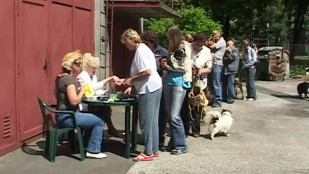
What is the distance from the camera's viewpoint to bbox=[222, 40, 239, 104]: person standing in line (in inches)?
522

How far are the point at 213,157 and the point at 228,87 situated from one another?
21.3 feet

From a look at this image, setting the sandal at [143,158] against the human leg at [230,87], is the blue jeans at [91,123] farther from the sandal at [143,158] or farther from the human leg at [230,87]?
the human leg at [230,87]

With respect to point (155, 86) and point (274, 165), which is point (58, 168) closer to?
point (155, 86)

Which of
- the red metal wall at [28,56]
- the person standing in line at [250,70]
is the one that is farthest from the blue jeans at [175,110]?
the person standing in line at [250,70]

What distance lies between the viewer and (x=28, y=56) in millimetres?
7336

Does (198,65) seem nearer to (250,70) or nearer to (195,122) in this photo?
(195,122)

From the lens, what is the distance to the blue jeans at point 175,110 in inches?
280

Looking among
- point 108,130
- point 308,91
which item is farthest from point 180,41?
point 308,91

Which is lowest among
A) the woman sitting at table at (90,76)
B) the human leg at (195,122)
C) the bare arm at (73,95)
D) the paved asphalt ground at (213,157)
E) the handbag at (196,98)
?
the paved asphalt ground at (213,157)

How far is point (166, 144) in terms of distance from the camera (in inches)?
313

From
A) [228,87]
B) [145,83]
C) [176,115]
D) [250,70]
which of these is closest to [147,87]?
[145,83]

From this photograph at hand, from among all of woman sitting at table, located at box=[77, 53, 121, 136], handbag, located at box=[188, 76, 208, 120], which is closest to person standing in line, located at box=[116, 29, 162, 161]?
woman sitting at table, located at box=[77, 53, 121, 136]

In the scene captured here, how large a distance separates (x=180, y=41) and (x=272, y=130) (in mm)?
3430

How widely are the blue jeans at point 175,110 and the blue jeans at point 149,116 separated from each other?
38 centimetres
